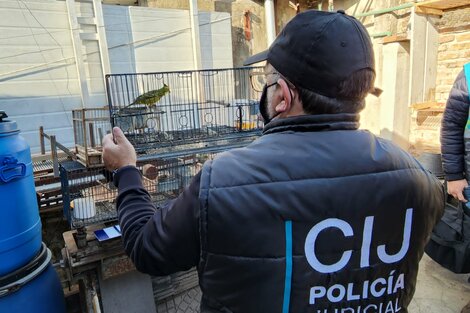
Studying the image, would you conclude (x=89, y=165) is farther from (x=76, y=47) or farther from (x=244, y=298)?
(x=76, y=47)

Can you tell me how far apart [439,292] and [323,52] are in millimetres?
2505

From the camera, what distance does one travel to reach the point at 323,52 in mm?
780

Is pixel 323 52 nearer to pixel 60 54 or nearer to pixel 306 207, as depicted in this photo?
pixel 306 207

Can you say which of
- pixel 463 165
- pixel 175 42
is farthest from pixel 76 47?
Result: pixel 463 165

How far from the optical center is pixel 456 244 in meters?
2.39

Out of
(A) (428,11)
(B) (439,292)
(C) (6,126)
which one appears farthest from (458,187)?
(C) (6,126)

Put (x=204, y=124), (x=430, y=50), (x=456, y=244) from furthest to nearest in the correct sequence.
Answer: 1. (x=430, y=50)
2. (x=204, y=124)
3. (x=456, y=244)

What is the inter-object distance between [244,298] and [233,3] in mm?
5817

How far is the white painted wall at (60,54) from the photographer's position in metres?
4.16

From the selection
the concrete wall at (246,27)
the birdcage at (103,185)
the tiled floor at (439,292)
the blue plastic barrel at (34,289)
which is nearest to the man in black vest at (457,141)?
the tiled floor at (439,292)

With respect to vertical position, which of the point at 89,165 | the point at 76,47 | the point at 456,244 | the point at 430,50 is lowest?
the point at 456,244

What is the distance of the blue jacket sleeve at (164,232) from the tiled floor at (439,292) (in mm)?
2229

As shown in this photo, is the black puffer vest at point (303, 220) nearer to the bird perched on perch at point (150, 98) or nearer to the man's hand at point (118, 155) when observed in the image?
the man's hand at point (118, 155)

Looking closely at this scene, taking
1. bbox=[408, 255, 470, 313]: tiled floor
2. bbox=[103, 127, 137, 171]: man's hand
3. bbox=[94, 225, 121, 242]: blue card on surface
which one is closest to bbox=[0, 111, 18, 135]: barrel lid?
bbox=[94, 225, 121, 242]: blue card on surface
